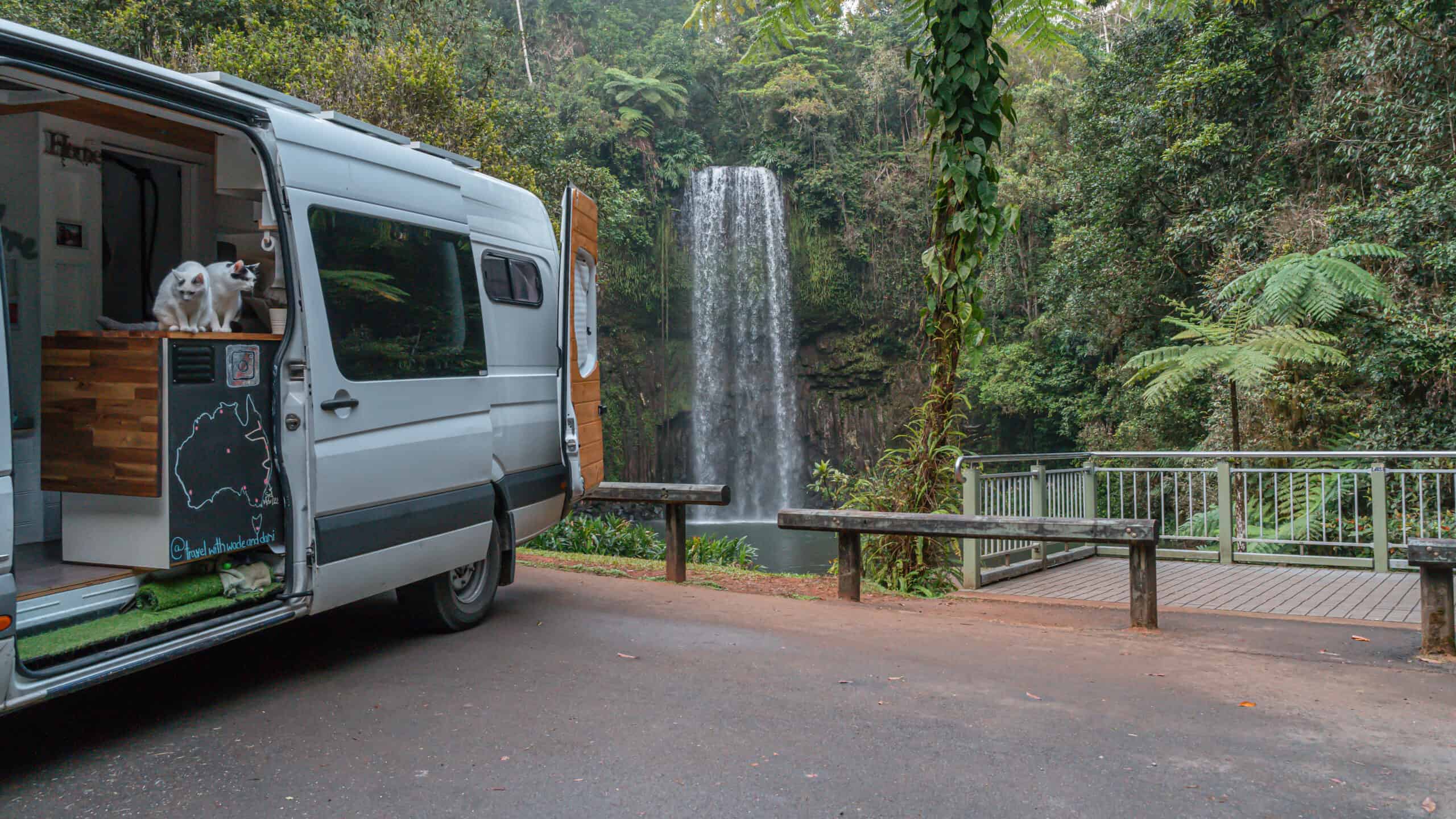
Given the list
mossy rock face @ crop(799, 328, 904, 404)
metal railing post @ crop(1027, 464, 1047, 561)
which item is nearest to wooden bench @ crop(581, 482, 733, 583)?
metal railing post @ crop(1027, 464, 1047, 561)

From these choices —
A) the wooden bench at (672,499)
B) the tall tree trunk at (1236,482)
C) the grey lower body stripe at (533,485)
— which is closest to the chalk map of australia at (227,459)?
the grey lower body stripe at (533,485)

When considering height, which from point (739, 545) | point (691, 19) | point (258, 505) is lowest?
point (739, 545)

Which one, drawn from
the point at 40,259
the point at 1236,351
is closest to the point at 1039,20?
the point at 1236,351

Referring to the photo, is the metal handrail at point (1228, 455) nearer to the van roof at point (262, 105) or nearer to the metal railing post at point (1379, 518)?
the metal railing post at point (1379, 518)

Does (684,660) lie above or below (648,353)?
below

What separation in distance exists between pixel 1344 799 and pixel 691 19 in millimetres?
8820

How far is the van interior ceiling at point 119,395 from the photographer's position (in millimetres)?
4082

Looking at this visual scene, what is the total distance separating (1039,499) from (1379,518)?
307 centimetres

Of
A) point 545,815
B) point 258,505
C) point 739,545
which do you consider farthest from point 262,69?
point 545,815

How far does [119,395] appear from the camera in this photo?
414 cm

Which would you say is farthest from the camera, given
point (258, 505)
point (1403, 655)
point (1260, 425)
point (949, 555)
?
point (1260, 425)

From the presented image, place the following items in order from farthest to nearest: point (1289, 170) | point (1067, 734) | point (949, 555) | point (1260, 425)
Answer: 1. point (1289, 170)
2. point (1260, 425)
3. point (949, 555)
4. point (1067, 734)

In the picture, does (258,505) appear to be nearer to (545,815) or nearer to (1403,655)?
(545,815)

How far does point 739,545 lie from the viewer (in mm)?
13375
